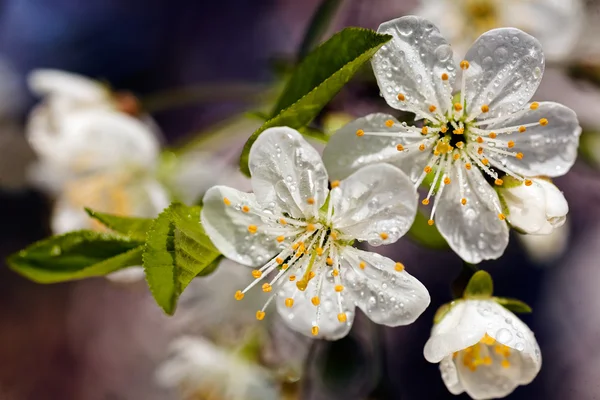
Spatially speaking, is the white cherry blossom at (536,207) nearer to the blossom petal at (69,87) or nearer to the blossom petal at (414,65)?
the blossom petal at (414,65)

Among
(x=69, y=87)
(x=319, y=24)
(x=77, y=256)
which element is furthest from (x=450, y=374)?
(x=69, y=87)

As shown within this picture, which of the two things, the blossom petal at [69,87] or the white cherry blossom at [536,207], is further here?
the blossom petal at [69,87]

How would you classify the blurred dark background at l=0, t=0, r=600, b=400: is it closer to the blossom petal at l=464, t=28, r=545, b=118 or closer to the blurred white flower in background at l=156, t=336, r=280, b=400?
the blurred white flower in background at l=156, t=336, r=280, b=400

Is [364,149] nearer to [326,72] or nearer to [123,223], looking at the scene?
[326,72]

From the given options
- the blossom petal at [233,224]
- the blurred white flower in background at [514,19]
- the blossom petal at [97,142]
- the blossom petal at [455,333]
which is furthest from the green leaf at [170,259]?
the blurred white flower in background at [514,19]

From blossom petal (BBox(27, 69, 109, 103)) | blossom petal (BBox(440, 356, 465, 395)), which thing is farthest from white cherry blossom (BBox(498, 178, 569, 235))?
blossom petal (BBox(27, 69, 109, 103))

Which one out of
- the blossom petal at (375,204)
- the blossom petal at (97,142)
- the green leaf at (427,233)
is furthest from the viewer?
the blossom petal at (97,142)
